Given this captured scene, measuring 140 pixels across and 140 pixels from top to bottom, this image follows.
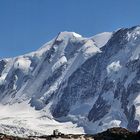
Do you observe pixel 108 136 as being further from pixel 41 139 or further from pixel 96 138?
pixel 41 139

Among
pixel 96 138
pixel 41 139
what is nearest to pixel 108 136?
pixel 96 138

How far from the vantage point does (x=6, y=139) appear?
135 metres

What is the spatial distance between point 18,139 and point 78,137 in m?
11.4

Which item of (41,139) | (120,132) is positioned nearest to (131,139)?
(120,132)

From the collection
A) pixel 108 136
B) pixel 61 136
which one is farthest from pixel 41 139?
pixel 108 136

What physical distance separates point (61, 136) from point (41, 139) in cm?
389

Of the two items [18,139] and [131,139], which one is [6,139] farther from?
[131,139]

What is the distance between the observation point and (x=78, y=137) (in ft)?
453

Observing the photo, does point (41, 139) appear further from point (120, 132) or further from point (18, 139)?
point (120, 132)

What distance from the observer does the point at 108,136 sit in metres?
139

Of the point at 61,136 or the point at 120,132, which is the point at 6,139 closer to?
the point at 61,136

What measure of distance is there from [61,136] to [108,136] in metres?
9.17

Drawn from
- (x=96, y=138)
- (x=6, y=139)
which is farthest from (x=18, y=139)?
(x=96, y=138)

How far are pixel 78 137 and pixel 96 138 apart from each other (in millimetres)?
3591
